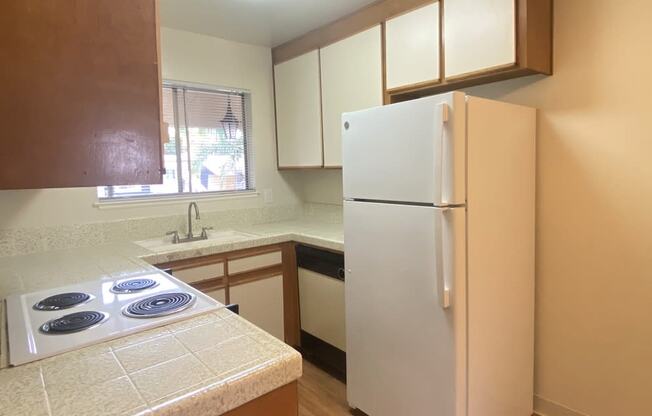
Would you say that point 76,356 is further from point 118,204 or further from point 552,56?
point 552,56

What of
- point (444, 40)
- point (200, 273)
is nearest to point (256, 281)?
point (200, 273)

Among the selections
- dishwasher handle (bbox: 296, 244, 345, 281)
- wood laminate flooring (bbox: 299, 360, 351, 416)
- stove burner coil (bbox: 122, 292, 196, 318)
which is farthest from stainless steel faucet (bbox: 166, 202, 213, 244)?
stove burner coil (bbox: 122, 292, 196, 318)

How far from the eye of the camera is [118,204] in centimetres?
267

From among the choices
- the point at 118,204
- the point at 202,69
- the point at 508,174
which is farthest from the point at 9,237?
the point at 508,174

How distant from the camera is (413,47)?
7.22 ft

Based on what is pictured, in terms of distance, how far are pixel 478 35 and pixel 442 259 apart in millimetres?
1111

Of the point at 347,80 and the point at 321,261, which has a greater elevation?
the point at 347,80

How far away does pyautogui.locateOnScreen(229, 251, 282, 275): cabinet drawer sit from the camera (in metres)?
2.60

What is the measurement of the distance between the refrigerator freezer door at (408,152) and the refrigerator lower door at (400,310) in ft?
0.25

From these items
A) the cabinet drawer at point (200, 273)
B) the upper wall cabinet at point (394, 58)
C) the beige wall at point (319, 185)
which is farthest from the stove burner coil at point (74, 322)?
the beige wall at point (319, 185)

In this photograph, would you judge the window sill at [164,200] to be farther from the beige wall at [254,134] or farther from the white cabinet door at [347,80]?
the white cabinet door at [347,80]

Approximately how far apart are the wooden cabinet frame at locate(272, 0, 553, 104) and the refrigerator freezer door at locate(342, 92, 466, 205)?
0.48m

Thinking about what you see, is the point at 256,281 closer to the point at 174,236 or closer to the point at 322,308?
the point at 322,308

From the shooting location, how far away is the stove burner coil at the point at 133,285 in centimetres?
144
